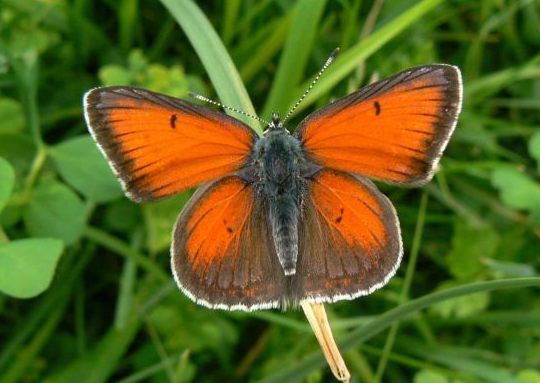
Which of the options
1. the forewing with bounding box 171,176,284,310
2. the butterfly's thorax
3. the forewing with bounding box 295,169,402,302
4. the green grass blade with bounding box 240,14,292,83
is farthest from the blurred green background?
the forewing with bounding box 295,169,402,302

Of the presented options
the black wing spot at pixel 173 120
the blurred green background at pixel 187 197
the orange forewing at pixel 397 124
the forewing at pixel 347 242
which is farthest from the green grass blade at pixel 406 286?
the black wing spot at pixel 173 120

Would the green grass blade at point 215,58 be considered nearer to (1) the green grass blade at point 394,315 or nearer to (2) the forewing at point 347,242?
(2) the forewing at point 347,242

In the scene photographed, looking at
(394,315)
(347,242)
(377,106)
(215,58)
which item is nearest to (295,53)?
(215,58)

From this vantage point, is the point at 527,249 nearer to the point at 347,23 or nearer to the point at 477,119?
the point at 477,119

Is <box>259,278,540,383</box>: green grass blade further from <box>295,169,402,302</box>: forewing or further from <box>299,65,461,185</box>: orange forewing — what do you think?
<box>299,65,461,185</box>: orange forewing

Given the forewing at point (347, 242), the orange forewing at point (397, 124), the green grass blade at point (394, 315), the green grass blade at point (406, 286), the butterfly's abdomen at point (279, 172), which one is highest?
the orange forewing at point (397, 124)
